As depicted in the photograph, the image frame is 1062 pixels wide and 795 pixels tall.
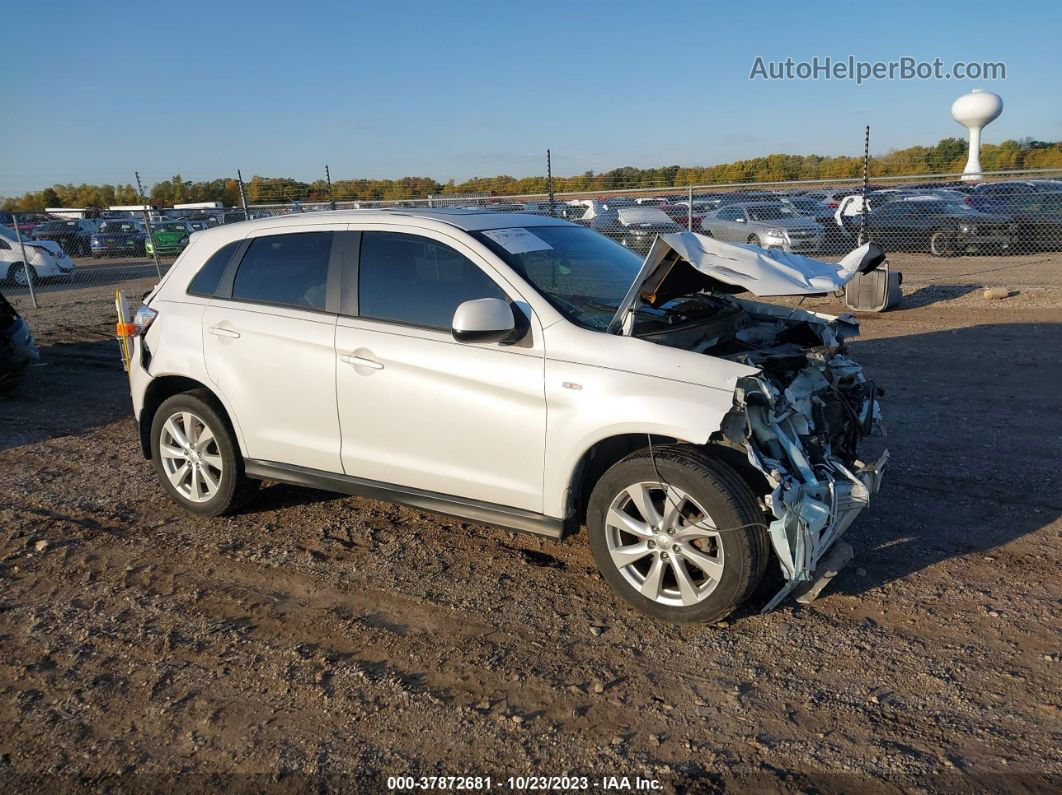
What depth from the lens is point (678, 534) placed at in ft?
12.2

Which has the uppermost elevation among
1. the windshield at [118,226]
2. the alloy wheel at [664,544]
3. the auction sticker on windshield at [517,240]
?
the auction sticker on windshield at [517,240]

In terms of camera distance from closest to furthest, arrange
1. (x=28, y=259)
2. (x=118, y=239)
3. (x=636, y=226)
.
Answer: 1. (x=636, y=226)
2. (x=28, y=259)
3. (x=118, y=239)

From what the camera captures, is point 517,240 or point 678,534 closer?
point 678,534

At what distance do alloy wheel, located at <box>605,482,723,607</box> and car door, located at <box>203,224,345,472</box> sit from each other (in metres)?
1.72

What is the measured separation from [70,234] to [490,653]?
29.5 metres

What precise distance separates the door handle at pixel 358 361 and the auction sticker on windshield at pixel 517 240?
0.90m

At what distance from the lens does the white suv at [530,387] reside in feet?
12.1

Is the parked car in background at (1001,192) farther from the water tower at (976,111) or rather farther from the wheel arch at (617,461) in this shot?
the water tower at (976,111)

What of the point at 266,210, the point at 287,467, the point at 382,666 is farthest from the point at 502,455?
the point at 266,210

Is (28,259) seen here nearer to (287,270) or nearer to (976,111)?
(287,270)

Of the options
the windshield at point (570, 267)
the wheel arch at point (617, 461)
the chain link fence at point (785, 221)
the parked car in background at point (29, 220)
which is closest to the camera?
the wheel arch at point (617, 461)


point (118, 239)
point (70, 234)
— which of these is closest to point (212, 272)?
point (118, 239)

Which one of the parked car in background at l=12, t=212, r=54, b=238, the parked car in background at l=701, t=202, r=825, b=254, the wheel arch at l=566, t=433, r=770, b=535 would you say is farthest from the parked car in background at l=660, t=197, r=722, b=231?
the parked car in background at l=12, t=212, r=54, b=238

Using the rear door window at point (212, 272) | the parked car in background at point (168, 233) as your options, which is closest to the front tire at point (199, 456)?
the rear door window at point (212, 272)
